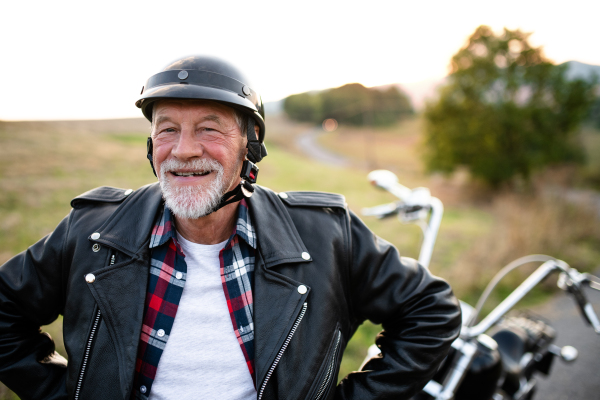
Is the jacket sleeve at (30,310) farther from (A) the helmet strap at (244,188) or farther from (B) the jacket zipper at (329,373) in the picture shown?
(B) the jacket zipper at (329,373)

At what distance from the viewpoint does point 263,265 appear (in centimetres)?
174

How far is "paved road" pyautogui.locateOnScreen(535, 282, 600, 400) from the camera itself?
3.35m

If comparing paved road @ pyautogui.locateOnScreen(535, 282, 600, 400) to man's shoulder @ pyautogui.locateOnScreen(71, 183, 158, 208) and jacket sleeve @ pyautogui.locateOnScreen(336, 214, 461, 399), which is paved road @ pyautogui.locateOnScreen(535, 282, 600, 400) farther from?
man's shoulder @ pyautogui.locateOnScreen(71, 183, 158, 208)

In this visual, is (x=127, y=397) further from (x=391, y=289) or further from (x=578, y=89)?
(x=578, y=89)

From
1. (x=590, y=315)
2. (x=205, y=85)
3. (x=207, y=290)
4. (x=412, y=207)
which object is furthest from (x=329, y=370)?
(x=590, y=315)

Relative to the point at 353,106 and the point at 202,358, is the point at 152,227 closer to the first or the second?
the point at 202,358

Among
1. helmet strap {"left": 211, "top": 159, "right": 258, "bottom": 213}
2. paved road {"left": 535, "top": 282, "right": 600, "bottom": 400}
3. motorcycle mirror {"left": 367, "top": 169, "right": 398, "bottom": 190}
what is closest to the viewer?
helmet strap {"left": 211, "top": 159, "right": 258, "bottom": 213}

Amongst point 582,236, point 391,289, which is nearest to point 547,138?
point 582,236

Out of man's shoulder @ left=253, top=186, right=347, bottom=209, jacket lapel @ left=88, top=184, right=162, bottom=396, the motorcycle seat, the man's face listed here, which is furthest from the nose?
the motorcycle seat

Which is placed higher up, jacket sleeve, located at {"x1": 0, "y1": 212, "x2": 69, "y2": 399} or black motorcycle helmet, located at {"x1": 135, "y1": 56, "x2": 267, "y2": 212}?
black motorcycle helmet, located at {"x1": 135, "y1": 56, "x2": 267, "y2": 212}

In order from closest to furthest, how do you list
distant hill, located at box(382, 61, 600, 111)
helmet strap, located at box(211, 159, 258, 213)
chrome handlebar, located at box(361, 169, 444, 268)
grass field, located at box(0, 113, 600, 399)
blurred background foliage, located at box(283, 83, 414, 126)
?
helmet strap, located at box(211, 159, 258, 213), chrome handlebar, located at box(361, 169, 444, 268), grass field, located at box(0, 113, 600, 399), distant hill, located at box(382, 61, 600, 111), blurred background foliage, located at box(283, 83, 414, 126)

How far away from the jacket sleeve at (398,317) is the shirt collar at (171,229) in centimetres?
58

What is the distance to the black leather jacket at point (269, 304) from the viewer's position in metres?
1.60

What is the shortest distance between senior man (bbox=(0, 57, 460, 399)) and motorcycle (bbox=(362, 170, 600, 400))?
0.38 m
